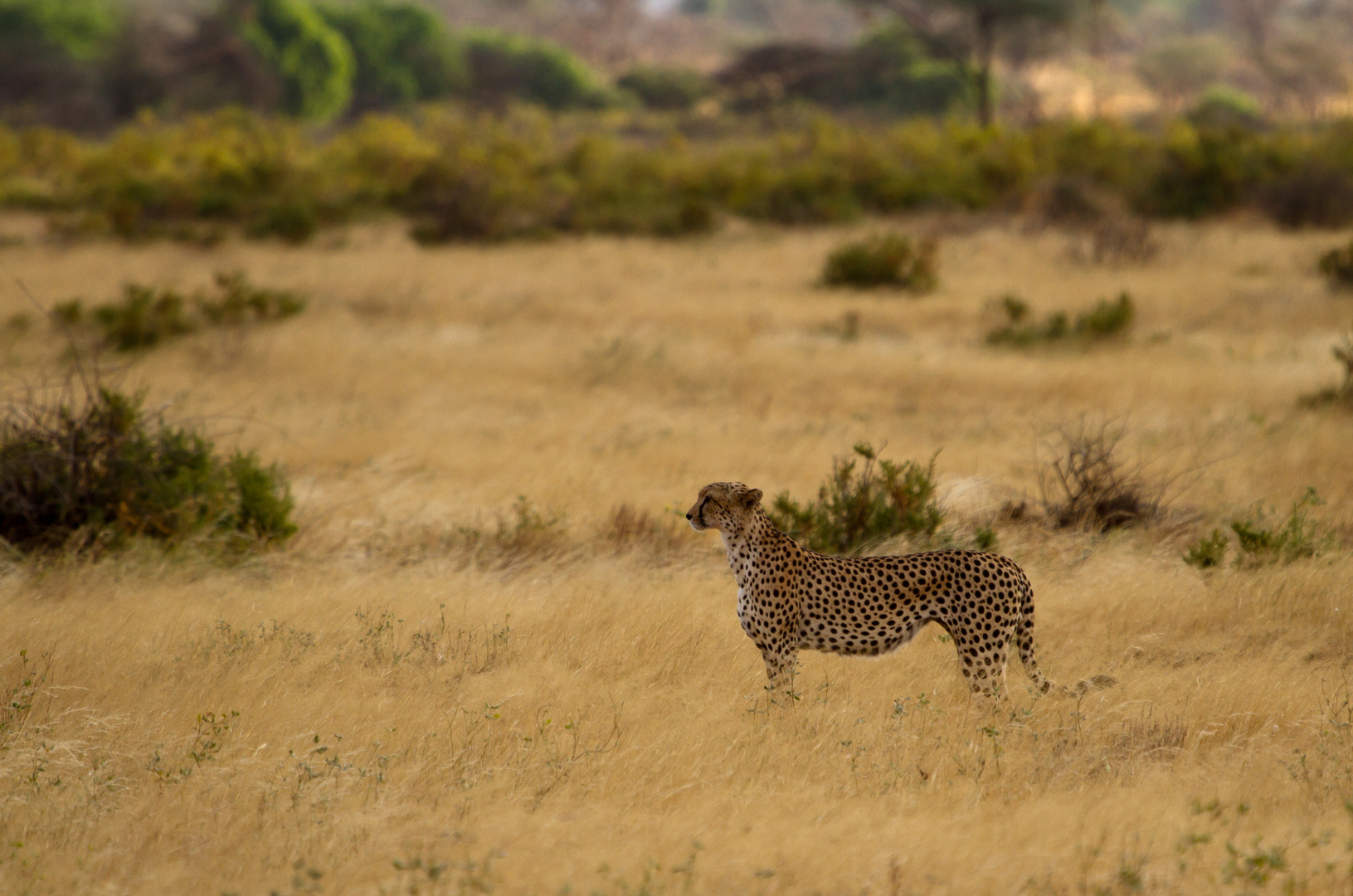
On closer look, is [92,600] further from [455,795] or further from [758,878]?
[758,878]

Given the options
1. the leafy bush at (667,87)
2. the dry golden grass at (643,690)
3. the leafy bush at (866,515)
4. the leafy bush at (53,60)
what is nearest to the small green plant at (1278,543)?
the dry golden grass at (643,690)

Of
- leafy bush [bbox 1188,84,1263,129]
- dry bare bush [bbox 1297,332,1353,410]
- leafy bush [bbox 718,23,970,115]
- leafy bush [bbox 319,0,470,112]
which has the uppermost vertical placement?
leafy bush [bbox 319,0,470,112]

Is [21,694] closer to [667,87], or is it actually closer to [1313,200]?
[1313,200]

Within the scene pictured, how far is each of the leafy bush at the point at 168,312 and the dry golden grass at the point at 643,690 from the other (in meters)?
2.25

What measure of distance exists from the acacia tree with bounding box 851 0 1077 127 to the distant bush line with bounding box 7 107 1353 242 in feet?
28.4

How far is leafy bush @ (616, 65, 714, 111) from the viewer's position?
185ft

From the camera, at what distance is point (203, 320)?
14734 mm

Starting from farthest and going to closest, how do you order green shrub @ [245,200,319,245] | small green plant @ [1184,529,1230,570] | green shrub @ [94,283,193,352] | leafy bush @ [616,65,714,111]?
leafy bush @ [616,65,714,111], green shrub @ [245,200,319,245], green shrub @ [94,283,193,352], small green plant @ [1184,529,1230,570]

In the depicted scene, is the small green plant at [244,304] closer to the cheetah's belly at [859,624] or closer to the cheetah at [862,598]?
the cheetah at [862,598]

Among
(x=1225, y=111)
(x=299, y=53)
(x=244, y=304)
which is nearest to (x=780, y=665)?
(x=244, y=304)

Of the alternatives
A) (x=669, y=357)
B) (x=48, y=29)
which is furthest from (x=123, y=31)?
(x=669, y=357)

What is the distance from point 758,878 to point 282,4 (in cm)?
5798

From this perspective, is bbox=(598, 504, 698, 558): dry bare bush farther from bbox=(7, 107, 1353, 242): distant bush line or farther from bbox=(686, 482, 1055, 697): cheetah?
bbox=(7, 107, 1353, 242): distant bush line

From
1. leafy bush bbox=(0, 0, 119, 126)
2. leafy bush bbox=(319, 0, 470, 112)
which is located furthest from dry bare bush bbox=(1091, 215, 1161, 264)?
leafy bush bbox=(319, 0, 470, 112)
